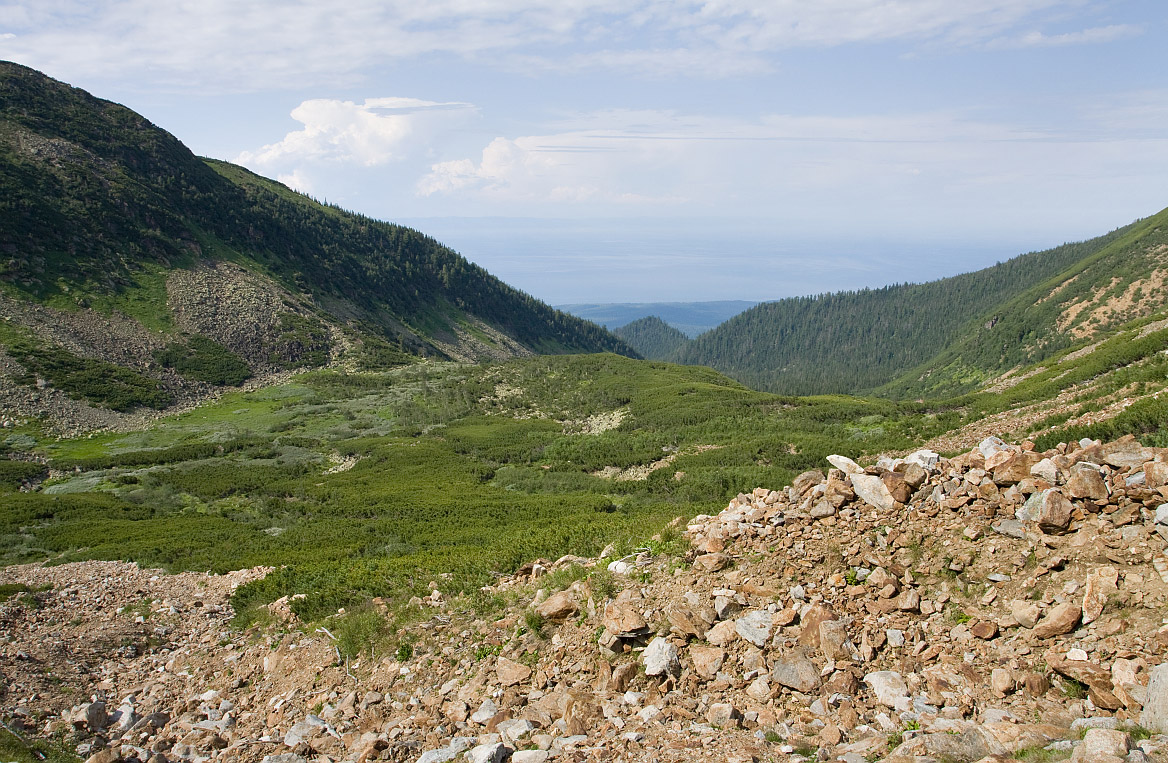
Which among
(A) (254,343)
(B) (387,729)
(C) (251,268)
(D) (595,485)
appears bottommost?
(D) (595,485)

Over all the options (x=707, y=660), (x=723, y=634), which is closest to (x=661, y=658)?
(x=707, y=660)

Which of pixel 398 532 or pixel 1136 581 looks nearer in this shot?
pixel 1136 581

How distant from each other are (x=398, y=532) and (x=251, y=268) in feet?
313

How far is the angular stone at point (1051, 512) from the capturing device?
8117 millimetres

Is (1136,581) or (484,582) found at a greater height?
(1136,581)

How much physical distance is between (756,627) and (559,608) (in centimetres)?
334

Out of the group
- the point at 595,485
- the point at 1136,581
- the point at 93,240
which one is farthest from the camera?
the point at 93,240

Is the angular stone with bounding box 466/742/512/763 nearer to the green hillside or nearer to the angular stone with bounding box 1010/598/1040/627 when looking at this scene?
the angular stone with bounding box 1010/598/1040/627

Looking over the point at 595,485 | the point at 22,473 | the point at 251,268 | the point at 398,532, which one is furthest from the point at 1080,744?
the point at 251,268

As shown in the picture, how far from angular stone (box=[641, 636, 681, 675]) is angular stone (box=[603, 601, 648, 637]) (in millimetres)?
378

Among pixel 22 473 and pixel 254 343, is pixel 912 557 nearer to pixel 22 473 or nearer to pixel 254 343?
pixel 22 473

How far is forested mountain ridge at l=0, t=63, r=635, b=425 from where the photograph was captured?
2707 inches

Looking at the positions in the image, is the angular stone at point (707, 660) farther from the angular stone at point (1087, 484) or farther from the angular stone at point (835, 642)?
the angular stone at point (1087, 484)

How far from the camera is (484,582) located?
13.1m
